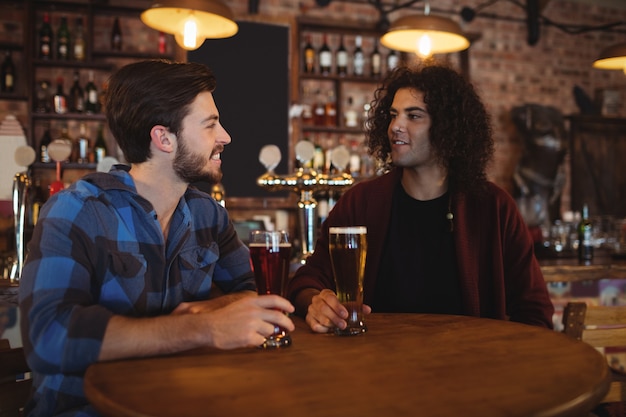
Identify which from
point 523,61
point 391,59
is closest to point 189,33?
point 391,59

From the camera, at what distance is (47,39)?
16.6ft

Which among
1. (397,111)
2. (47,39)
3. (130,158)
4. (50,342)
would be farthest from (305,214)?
(47,39)

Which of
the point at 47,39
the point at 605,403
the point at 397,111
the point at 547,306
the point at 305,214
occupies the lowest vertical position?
the point at 605,403

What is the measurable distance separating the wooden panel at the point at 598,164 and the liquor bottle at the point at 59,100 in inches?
189

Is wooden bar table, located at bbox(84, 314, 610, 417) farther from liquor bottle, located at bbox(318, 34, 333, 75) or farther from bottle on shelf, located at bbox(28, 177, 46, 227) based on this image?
liquor bottle, located at bbox(318, 34, 333, 75)

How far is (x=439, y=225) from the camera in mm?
1972

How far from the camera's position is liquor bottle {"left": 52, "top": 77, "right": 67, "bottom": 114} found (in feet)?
16.5

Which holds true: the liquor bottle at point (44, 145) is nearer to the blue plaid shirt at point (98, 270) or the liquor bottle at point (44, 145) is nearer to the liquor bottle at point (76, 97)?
the liquor bottle at point (76, 97)

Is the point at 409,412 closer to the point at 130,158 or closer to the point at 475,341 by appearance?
the point at 475,341

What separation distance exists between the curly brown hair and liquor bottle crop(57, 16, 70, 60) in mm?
3622

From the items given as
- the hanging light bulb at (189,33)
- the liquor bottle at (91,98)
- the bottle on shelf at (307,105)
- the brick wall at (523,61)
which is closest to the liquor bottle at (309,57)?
the bottle on shelf at (307,105)

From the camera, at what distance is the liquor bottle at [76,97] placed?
510cm

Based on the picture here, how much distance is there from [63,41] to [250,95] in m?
1.54

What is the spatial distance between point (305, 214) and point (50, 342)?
75.3 inches
